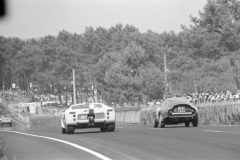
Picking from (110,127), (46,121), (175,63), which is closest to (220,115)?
(110,127)

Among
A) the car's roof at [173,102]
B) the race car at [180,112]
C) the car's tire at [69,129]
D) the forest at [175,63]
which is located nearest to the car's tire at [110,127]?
the car's tire at [69,129]

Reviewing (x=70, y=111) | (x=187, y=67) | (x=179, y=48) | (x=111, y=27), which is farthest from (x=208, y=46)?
(x=111, y=27)

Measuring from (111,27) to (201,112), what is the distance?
163 m

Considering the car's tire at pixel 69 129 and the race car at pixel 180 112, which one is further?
the race car at pixel 180 112

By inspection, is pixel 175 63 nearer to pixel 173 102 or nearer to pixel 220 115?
pixel 220 115

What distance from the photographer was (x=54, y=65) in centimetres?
18225

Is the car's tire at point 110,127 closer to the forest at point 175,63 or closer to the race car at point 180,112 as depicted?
the race car at point 180,112

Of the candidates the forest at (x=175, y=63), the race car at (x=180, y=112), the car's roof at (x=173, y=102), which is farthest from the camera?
the forest at (x=175, y=63)

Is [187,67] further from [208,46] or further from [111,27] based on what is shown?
[111,27]

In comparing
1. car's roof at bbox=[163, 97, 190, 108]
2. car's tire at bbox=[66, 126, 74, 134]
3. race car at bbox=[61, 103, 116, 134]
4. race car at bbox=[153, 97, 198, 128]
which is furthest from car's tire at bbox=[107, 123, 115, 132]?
car's roof at bbox=[163, 97, 190, 108]

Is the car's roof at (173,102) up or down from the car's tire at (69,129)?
up

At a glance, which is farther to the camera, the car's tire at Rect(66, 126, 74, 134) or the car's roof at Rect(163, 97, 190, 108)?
the car's roof at Rect(163, 97, 190, 108)

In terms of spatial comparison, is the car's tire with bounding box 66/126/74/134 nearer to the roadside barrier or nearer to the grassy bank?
the roadside barrier

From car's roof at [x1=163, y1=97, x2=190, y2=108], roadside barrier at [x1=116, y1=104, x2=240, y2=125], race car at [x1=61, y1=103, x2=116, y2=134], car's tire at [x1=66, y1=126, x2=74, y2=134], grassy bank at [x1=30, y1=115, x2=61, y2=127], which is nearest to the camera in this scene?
race car at [x1=61, y1=103, x2=116, y2=134]
